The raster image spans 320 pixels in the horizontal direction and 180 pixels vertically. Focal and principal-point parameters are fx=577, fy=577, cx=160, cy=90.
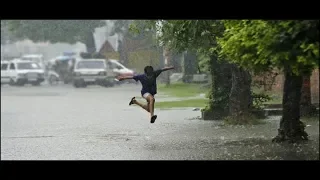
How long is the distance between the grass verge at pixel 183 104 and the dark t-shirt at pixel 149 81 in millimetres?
951

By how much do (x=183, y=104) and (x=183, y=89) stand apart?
1201mm

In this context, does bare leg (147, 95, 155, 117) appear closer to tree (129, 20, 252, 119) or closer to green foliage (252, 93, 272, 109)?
tree (129, 20, 252, 119)

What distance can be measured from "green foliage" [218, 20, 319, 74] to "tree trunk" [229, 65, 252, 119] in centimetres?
304

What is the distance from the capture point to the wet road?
1112 cm

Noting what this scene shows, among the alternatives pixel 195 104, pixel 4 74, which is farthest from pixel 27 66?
pixel 195 104

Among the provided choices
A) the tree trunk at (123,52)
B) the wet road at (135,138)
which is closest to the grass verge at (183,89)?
the wet road at (135,138)

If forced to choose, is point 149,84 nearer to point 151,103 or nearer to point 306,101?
point 151,103

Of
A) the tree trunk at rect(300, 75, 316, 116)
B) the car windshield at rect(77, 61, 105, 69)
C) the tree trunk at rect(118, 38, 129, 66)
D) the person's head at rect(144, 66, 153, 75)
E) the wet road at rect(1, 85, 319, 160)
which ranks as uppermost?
the tree trunk at rect(118, 38, 129, 66)

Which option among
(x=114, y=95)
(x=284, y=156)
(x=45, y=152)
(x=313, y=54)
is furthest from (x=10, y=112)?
(x=313, y=54)

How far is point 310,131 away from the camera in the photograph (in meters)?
11.9

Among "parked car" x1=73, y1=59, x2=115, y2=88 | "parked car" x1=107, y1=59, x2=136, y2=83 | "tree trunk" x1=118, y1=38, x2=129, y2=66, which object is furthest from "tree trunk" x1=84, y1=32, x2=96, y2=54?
"tree trunk" x1=118, y1=38, x2=129, y2=66

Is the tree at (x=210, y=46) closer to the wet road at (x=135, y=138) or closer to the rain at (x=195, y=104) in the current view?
the rain at (x=195, y=104)
